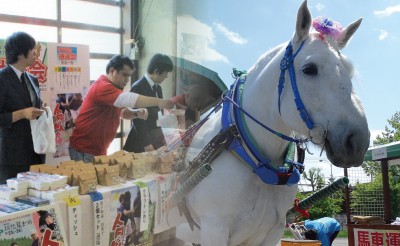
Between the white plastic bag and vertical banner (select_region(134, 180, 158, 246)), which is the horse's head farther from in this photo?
the white plastic bag

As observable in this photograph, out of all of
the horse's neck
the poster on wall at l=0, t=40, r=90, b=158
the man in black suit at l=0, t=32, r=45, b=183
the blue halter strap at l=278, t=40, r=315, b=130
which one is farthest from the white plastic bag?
the blue halter strap at l=278, t=40, r=315, b=130

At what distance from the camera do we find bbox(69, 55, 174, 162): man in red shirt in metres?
2.18

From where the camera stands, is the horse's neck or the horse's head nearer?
the horse's head

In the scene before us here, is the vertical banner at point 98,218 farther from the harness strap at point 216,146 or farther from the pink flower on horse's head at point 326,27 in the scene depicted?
the pink flower on horse's head at point 326,27

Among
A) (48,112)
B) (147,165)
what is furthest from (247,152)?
(48,112)

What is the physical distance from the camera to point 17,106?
1.73 m

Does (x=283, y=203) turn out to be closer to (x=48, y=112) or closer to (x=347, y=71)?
(x=347, y=71)

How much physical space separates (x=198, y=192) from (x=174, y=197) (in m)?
0.11

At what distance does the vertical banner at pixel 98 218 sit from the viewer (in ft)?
4.68

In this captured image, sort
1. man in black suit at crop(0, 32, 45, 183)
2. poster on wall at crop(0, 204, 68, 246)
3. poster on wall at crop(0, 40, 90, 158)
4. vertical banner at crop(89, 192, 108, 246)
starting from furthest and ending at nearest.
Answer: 1. poster on wall at crop(0, 40, 90, 158)
2. man in black suit at crop(0, 32, 45, 183)
3. vertical banner at crop(89, 192, 108, 246)
4. poster on wall at crop(0, 204, 68, 246)

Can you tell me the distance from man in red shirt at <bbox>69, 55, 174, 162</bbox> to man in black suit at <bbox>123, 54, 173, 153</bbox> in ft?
0.12

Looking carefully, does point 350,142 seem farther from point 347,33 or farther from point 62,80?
point 62,80

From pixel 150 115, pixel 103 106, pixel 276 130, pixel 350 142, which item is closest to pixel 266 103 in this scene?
pixel 276 130

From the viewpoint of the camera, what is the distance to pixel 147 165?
176 cm
